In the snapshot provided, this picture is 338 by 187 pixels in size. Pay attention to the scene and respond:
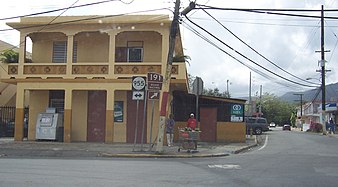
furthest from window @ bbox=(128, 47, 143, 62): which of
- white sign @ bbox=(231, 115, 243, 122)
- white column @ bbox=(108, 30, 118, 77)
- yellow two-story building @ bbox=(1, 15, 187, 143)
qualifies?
white sign @ bbox=(231, 115, 243, 122)

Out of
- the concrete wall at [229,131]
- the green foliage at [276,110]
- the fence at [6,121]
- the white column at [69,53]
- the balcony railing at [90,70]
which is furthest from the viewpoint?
the green foliage at [276,110]

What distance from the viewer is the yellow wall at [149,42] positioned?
2438cm

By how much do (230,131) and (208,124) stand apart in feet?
4.52

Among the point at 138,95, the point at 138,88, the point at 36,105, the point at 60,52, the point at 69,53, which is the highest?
the point at 60,52

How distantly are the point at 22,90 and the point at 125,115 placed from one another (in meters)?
5.77

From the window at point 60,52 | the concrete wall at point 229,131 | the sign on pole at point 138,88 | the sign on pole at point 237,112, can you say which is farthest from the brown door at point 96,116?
the sign on pole at point 237,112

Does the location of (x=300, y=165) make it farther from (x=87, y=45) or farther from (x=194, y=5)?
(x=87, y=45)

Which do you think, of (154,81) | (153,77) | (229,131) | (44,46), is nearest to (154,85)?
(154,81)

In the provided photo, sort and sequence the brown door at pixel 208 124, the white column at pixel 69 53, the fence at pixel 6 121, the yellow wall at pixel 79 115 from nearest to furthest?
the white column at pixel 69 53 → the yellow wall at pixel 79 115 → the brown door at pixel 208 124 → the fence at pixel 6 121

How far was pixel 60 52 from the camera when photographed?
25.2 meters

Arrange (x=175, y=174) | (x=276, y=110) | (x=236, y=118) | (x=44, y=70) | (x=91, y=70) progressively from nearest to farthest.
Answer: (x=175, y=174), (x=91, y=70), (x=44, y=70), (x=236, y=118), (x=276, y=110)

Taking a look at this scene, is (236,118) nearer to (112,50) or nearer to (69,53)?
(112,50)

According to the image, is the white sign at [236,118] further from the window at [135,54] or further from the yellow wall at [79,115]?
the yellow wall at [79,115]

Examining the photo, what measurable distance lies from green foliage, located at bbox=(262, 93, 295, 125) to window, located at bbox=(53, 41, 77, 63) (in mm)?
80296
